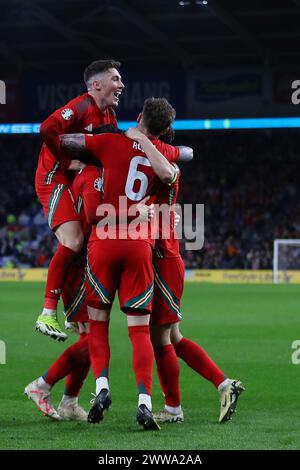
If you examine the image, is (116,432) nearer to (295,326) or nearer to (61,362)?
(61,362)

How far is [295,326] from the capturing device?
14211 millimetres

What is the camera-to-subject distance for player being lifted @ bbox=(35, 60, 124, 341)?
6.45 m

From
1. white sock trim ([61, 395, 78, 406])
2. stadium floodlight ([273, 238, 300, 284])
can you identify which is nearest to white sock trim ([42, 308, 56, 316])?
white sock trim ([61, 395, 78, 406])

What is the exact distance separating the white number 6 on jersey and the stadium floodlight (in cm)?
2370

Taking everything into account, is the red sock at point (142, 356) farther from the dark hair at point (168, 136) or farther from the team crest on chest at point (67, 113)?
the team crest on chest at point (67, 113)

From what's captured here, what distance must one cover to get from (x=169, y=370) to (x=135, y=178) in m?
1.34

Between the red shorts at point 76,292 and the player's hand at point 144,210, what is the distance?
86cm

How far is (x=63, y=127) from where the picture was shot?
6516 mm

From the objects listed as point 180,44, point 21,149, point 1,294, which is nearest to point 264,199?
point 180,44

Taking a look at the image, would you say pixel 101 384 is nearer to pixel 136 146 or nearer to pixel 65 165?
pixel 136 146

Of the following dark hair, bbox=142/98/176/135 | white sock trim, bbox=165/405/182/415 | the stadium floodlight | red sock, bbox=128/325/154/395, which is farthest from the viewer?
the stadium floodlight

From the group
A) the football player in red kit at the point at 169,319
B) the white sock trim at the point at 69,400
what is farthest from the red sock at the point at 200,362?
the white sock trim at the point at 69,400

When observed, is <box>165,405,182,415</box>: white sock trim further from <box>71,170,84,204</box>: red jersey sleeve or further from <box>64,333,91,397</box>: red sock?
<box>71,170,84,204</box>: red jersey sleeve

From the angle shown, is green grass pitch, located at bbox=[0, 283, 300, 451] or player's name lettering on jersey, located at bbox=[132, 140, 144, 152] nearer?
green grass pitch, located at bbox=[0, 283, 300, 451]
